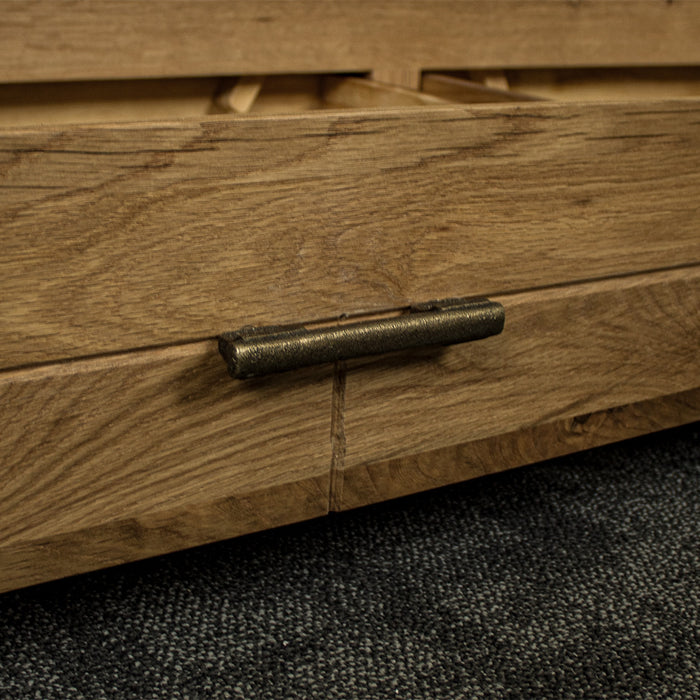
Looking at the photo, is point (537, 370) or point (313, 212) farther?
point (537, 370)

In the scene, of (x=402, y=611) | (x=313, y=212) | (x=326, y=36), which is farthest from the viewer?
(x=326, y=36)

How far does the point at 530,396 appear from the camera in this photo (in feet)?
2.07

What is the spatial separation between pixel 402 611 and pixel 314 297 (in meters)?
0.24


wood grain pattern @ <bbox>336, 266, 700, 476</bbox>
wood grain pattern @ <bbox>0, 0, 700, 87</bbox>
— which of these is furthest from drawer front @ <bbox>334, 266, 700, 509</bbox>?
wood grain pattern @ <bbox>0, 0, 700, 87</bbox>

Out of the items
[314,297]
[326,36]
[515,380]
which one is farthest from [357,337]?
[326,36]

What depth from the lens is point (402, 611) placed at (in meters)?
0.61

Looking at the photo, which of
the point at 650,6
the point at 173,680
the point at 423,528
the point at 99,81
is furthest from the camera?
the point at 650,6

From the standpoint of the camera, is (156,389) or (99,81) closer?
(156,389)

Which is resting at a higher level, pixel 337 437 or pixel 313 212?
pixel 313 212

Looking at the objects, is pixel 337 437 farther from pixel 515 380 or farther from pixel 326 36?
pixel 326 36

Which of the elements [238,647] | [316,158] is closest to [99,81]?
[316,158]

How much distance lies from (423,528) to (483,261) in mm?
245

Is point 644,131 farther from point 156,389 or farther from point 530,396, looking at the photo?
point 156,389

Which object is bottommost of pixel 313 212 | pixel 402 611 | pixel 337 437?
pixel 402 611
